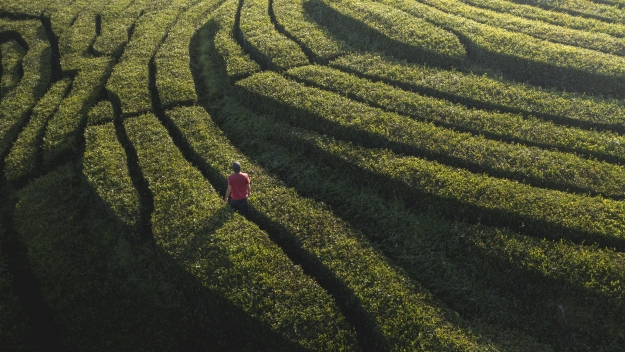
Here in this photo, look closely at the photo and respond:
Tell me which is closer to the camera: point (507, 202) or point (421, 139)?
point (507, 202)

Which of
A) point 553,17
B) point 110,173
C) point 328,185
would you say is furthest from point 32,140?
point 553,17

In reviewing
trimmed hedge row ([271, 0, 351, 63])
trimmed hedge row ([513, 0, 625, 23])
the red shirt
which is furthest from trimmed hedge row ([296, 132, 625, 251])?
trimmed hedge row ([513, 0, 625, 23])

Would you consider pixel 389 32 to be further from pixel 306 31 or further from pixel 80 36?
pixel 80 36

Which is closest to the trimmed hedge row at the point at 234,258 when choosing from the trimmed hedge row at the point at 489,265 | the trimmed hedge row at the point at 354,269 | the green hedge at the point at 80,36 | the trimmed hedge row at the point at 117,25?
the trimmed hedge row at the point at 354,269

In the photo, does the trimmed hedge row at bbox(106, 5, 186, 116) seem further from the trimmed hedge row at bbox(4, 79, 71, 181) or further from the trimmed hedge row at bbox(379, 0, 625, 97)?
the trimmed hedge row at bbox(379, 0, 625, 97)

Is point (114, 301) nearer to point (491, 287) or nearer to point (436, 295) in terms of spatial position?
point (436, 295)
